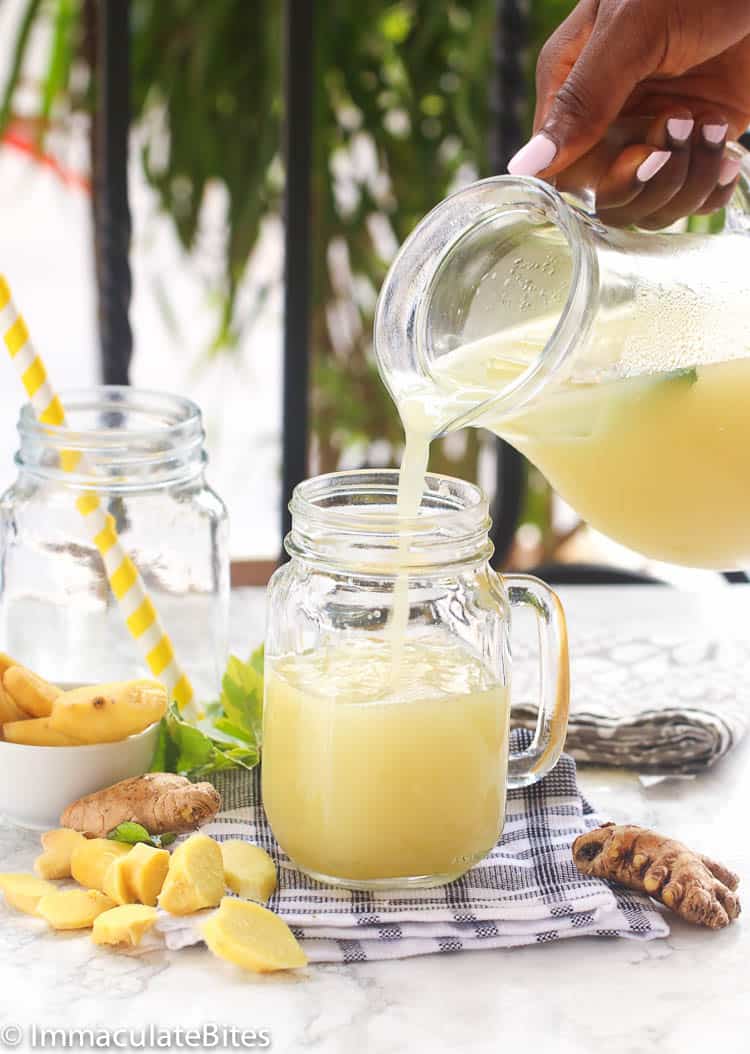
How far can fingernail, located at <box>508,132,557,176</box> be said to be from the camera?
1105mm

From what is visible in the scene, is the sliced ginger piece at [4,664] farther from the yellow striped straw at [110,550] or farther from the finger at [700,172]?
the finger at [700,172]

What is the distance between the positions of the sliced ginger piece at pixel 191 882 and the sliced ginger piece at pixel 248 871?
21 mm

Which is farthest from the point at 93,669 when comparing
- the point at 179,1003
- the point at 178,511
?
the point at 179,1003

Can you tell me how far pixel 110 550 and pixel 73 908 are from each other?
0.33 metres

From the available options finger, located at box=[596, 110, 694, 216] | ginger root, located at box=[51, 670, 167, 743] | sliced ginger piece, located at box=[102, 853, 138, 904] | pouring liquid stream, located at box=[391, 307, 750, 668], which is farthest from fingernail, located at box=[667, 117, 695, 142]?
sliced ginger piece, located at box=[102, 853, 138, 904]

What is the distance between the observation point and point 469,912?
94 cm

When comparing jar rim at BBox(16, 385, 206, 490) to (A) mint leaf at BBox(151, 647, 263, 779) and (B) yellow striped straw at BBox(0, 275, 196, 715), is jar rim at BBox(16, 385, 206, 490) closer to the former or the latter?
(B) yellow striped straw at BBox(0, 275, 196, 715)

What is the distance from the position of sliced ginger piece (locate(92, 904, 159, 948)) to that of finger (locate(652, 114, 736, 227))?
2.14 ft

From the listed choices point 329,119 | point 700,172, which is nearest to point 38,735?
point 700,172

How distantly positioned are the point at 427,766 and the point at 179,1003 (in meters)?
0.21

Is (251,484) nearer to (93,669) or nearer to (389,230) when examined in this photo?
(389,230)

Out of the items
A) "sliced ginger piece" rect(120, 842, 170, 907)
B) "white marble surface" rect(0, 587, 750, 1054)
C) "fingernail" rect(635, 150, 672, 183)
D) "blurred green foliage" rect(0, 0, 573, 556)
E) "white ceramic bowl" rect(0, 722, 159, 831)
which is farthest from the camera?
"blurred green foliage" rect(0, 0, 573, 556)

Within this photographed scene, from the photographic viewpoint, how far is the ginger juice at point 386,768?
96 cm

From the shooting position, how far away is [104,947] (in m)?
0.91
